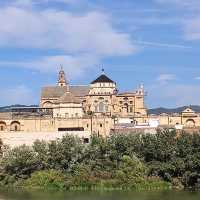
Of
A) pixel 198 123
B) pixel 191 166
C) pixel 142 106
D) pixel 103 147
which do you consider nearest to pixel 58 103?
pixel 142 106

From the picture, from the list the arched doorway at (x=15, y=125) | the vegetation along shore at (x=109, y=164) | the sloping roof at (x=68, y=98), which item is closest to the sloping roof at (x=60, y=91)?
the sloping roof at (x=68, y=98)

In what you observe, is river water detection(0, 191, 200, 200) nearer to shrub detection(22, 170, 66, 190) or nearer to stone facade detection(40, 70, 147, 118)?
shrub detection(22, 170, 66, 190)

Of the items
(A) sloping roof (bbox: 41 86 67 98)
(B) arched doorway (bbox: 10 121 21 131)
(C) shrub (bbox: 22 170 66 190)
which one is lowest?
(C) shrub (bbox: 22 170 66 190)

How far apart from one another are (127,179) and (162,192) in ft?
12.8

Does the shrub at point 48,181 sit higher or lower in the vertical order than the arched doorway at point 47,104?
lower

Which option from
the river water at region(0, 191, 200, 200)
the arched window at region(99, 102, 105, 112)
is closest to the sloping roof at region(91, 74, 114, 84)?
the arched window at region(99, 102, 105, 112)

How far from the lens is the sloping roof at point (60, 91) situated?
80688 mm

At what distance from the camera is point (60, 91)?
8131 centimetres

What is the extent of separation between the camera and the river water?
138 feet

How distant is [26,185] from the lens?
50.5m

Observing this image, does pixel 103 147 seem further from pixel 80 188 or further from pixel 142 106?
pixel 142 106

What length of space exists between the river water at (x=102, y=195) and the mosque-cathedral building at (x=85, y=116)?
1922 centimetres

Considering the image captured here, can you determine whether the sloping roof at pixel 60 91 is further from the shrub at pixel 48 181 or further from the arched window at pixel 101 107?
the shrub at pixel 48 181

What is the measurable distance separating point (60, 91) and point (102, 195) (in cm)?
3847
